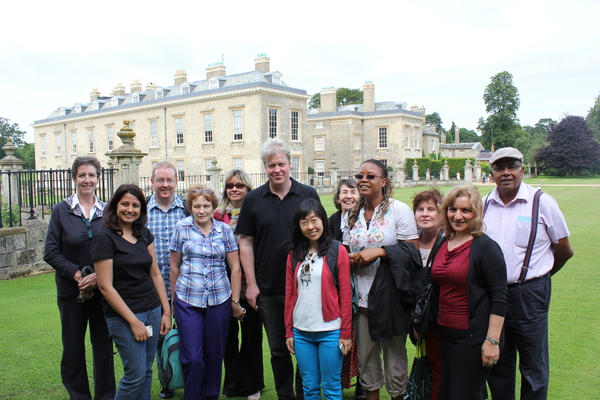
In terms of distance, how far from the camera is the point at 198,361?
139 inches

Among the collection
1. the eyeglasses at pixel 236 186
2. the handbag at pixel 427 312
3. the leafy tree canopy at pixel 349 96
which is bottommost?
the handbag at pixel 427 312

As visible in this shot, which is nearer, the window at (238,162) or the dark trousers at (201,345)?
the dark trousers at (201,345)

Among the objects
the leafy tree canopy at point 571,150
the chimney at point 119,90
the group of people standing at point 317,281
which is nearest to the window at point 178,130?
the chimney at point 119,90

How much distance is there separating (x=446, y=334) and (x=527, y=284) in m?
0.73

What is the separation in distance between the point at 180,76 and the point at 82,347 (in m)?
36.3

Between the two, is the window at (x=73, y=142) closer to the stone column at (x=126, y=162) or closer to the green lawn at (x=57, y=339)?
the stone column at (x=126, y=162)

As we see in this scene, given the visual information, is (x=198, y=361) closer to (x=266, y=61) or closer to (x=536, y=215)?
(x=536, y=215)

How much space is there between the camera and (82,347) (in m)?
3.71

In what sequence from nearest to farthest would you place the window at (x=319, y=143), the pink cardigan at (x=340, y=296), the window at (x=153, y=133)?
the pink cardigan at (x=340, y=296), the window at (x=153, y=133), the window at (x=319, y=143)

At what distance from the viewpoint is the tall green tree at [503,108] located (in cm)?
6112

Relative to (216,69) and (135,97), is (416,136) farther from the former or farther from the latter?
(135,97)

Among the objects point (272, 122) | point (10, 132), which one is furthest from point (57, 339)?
point (10, 132)

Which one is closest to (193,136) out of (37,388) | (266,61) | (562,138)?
(266,61)

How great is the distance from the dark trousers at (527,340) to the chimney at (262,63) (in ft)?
104
